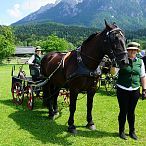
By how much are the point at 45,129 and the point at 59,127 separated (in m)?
0.39

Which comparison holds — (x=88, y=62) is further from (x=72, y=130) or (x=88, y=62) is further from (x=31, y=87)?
(x=31, y=87)

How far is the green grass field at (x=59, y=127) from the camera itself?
6906 millimetres

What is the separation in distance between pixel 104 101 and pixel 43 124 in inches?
174

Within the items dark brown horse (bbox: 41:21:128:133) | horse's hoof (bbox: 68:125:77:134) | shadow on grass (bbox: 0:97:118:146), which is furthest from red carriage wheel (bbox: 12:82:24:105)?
horse's hoof (bbox: 68:125:77:134)

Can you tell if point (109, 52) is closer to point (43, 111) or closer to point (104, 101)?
point (43, 111)

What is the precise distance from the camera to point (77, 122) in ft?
28.5

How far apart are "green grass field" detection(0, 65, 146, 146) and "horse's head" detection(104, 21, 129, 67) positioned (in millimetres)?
1840

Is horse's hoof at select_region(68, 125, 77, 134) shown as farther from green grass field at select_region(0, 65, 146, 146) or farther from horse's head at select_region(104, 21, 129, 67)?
horse's head at select_region(104, 21, 129, 67)

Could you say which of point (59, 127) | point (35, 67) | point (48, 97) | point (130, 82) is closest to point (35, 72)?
point (35, 67)

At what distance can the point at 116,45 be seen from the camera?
653 cm

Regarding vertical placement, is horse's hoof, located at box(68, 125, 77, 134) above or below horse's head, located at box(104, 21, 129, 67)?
below

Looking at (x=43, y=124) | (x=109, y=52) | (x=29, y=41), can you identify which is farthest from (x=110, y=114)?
(x=29, y=41)

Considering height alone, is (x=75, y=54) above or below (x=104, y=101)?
above

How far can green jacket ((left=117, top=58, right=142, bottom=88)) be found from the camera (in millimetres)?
6816
